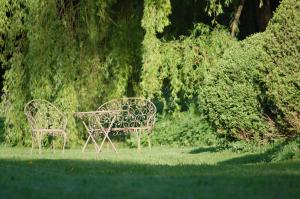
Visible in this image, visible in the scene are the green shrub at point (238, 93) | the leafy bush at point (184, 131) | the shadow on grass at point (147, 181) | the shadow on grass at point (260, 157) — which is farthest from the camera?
the leafy bush at point (184, 131)

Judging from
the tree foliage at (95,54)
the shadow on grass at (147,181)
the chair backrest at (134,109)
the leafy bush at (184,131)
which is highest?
the tree foliage at (95,54)

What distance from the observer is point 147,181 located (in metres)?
7.44

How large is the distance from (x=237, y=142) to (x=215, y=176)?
4.02 meters

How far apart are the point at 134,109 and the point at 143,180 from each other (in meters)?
7.43

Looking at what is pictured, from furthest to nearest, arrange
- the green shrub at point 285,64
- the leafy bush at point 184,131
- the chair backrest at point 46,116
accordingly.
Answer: the leafy bush at point 184,131 → the chair backrest at point 46,116 → the green shrub at point 285,64

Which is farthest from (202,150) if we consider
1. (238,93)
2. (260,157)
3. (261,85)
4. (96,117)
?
(261,85)

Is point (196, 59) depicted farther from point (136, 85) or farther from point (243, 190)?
point (243, 190)

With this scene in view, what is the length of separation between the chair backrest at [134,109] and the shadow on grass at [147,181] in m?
4.59

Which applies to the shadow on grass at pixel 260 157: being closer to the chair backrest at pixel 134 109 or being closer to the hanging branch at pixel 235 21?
the chair backrest at pixel 134 109

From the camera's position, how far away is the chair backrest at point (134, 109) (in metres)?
14.3

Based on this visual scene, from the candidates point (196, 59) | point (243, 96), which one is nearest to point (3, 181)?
point (243, 96)

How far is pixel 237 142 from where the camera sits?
1171cm

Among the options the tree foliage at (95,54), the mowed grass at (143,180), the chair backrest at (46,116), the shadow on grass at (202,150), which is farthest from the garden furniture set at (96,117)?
the mowed grass at (143,180)

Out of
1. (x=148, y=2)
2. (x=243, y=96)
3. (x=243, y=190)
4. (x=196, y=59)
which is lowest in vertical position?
(x=243, y=190)
